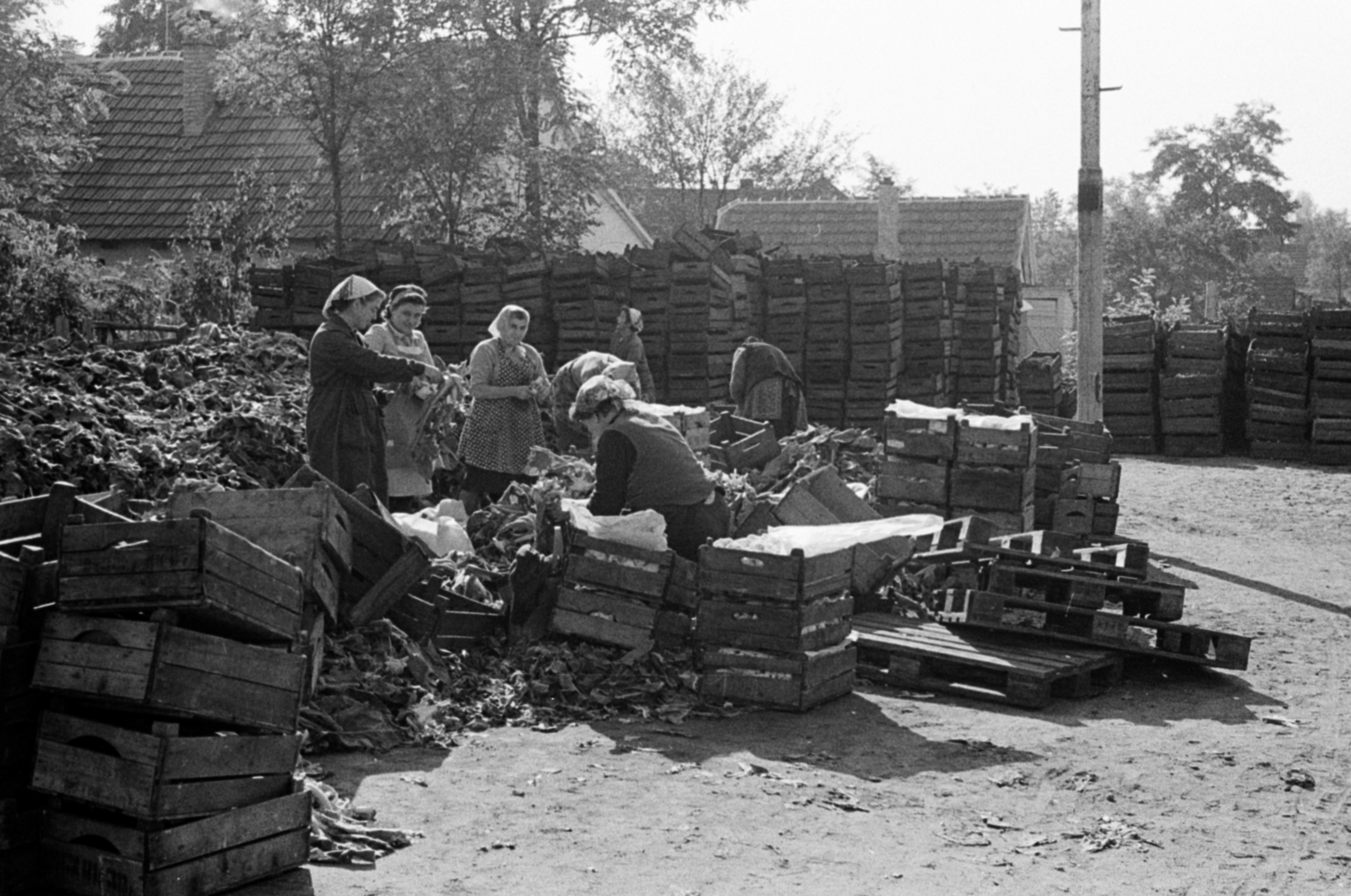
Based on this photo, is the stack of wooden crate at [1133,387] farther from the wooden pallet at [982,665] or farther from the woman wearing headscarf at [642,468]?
the woman wearing headscarf at [642,468]

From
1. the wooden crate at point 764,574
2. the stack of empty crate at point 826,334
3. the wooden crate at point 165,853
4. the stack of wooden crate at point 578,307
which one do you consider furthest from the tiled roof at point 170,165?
the wooden crate at point 165,853

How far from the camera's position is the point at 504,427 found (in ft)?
34.1

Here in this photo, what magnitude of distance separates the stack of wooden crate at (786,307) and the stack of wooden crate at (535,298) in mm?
3835

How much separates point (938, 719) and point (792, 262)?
48.5 ft

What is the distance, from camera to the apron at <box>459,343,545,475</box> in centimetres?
1035

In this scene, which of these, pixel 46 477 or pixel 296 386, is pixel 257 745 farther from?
pixel 296 386

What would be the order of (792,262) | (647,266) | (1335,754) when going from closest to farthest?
(1335,754) < (647,266) < (792,262)

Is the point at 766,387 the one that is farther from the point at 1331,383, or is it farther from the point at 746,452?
the point at 1331,383

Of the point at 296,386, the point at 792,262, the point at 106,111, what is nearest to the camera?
the point at 296,386

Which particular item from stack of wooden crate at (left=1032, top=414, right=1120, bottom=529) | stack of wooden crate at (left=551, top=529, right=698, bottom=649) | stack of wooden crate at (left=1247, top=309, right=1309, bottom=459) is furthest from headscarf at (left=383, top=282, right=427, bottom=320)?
stack of wooden crate at (left=1247, top=309, right=1309, bottom=459)

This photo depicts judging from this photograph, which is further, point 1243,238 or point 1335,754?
point 1243,238

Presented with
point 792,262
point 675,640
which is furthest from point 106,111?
point 675,640

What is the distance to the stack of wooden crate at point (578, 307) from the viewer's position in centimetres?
1928

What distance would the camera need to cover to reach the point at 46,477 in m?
10.1
